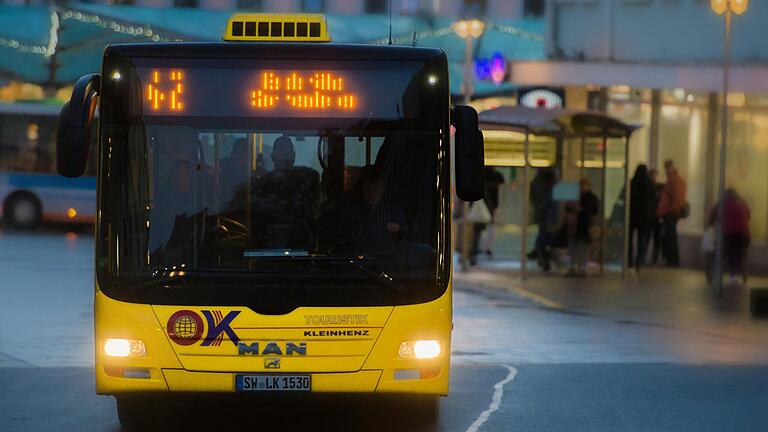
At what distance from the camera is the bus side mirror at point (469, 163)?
34.0ft

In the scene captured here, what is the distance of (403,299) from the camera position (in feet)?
34.8

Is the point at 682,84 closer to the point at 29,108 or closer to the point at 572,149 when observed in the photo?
the point at 572,149

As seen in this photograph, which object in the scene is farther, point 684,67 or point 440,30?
point 440,30

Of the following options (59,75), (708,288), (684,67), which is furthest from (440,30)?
(708,288)

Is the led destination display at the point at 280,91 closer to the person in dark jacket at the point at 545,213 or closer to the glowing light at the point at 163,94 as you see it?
the glowing light at the point at 163,94

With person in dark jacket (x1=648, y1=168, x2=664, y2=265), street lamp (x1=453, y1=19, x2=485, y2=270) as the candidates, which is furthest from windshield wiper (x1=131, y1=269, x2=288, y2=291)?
person in dark jacket (x1=648, y1=168, x2=664, y2=265)

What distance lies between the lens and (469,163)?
1038 cm

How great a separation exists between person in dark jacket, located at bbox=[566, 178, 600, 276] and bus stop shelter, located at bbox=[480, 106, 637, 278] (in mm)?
209

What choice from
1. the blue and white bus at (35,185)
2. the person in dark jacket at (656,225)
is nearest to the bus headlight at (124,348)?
the person in dark jacket at (656,225)

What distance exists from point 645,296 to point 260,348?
50.4ft

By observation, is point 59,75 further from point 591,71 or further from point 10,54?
point 591,71

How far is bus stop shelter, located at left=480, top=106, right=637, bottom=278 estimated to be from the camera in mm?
27328

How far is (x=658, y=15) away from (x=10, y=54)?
17378mm

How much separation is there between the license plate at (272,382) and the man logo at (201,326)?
24 centimetres
